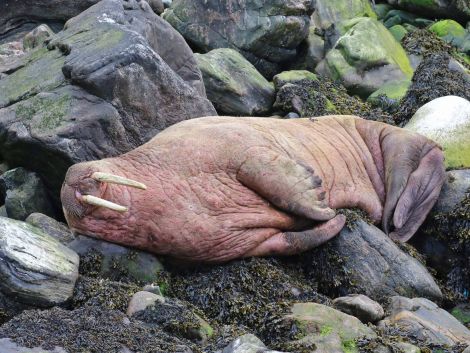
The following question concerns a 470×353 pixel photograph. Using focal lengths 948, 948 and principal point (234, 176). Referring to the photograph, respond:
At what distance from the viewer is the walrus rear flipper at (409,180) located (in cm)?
888

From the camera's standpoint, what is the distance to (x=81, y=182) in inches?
286

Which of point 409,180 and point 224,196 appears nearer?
point 224,196

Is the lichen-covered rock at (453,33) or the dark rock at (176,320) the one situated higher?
the dark rock at (176,320)

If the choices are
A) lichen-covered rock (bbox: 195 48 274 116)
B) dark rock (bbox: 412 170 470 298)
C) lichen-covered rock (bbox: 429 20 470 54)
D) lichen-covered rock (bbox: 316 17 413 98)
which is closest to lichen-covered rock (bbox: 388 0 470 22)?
lichen-covered rock (bbox: 429 20 470 54)

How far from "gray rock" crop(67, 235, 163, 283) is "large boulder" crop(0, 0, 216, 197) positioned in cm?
114

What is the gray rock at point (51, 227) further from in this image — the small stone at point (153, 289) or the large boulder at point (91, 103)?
the small stone at point (153, 289)

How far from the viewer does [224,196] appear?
7.75 meters

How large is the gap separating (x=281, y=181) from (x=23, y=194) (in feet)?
8.04

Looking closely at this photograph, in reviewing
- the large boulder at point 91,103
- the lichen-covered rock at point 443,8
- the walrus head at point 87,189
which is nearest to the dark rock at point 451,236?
the large boulder at point 91,103

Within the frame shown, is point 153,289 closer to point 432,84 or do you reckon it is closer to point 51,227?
point 51,227

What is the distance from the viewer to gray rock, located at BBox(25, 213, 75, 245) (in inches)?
302

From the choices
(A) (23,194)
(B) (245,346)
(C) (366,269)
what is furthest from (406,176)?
(B) (245,346)

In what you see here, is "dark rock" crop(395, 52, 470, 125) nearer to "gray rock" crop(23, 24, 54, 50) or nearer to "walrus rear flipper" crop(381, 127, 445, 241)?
"walrus rear flipper" crop(381, 127, 445, 241)

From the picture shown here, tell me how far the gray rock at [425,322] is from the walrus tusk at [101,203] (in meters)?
2.10
